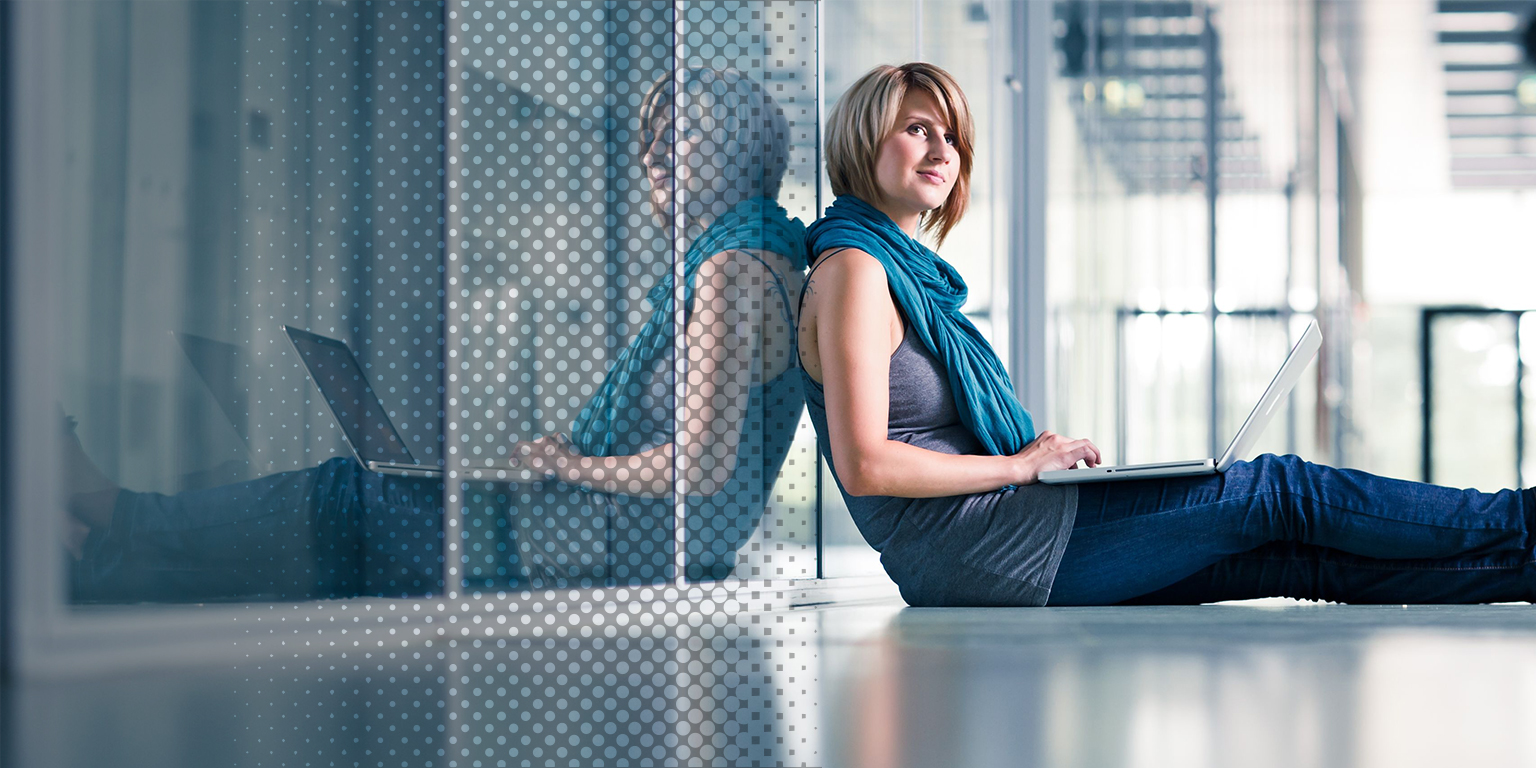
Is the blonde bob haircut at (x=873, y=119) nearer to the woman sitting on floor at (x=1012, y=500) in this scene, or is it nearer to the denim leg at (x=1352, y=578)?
the woman sitting on floor at (x=1012, y=500)

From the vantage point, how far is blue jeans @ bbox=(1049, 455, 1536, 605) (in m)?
1.80

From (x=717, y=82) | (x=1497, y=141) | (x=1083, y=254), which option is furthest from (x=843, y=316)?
(x=1497, y=141)

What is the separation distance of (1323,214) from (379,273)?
653 cm

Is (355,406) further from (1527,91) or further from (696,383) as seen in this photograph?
(1527,91)

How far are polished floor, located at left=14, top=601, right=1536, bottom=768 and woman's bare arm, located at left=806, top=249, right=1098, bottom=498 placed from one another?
9.8 inches

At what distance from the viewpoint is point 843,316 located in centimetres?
165

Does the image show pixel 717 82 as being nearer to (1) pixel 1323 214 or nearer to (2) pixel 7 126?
(2) pixel 7 126

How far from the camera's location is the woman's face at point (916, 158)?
6.16ft

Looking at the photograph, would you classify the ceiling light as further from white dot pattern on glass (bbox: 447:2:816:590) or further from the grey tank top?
white dot pattern on glass (bbox: 447:2:816:590)

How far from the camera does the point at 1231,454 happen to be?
1804 mm

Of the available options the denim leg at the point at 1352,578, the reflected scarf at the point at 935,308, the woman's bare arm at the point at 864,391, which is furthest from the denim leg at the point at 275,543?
the denim leg at the point at 1352,578

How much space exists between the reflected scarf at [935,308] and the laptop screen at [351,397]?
2.35ft

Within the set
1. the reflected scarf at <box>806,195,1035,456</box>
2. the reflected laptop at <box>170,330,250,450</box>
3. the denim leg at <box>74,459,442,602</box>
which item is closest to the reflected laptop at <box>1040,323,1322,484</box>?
Result: the reflected scarf at <box>806,195,1035,456</box>

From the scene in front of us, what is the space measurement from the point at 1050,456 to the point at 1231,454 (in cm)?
28
